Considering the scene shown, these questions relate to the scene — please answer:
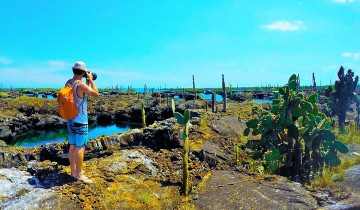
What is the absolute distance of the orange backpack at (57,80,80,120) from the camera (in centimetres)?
487

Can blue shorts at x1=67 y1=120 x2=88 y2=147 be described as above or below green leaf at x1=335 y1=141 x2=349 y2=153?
above

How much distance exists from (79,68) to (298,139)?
6422 mm

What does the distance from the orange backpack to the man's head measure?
0.19 meters

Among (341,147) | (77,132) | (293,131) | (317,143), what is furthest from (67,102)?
(341,147)

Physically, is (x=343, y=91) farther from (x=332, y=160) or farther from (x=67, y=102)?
(x=67, y=102)

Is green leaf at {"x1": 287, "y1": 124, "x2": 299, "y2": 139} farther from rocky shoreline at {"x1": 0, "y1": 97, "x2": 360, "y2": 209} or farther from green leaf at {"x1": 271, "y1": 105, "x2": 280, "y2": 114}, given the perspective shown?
rocky shoreline at {"x1": 0, "y1": 97, "x2": 360, "y2": 209}

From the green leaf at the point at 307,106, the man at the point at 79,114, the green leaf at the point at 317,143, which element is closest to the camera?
the man at the point at 79,114

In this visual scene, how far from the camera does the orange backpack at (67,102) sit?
4.87 meters

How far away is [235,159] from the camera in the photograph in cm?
923

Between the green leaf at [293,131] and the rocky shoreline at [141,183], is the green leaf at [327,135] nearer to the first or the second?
the green leaf at [293,131]

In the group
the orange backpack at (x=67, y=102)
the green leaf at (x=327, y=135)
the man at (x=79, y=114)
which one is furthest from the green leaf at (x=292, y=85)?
Result: the orange backpack at (x=67, y=102)

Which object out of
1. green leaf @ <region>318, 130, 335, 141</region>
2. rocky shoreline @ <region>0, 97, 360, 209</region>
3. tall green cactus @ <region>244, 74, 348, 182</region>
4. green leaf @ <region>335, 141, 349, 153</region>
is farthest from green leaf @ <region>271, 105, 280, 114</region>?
rocky shoreline @ <region>0, 97, 360, 209</region>

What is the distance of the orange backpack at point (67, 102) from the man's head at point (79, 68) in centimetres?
19

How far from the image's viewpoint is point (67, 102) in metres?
4.90
